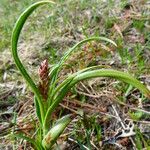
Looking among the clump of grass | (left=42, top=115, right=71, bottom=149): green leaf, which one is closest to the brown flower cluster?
the clump of grass

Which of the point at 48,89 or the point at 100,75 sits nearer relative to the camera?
the point at 100,75

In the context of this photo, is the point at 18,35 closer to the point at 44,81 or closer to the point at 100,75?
the point at 44,81

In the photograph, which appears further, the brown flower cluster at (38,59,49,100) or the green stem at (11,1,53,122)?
the brown flower cluster at (38,59,49,100)

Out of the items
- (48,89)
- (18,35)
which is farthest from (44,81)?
(18,35)

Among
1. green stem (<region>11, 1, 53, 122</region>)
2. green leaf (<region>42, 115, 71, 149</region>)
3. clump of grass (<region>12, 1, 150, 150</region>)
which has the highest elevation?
green stem (<region>11, 1, 53, 122</region>)

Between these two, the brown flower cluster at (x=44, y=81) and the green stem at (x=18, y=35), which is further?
the brown flower cluster at (x=44, y=81)

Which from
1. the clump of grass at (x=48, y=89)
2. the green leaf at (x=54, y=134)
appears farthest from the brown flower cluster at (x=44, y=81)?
the green leaf at (x=54, y=134)

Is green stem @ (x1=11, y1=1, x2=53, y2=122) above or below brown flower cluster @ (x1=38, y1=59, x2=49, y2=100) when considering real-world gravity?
above

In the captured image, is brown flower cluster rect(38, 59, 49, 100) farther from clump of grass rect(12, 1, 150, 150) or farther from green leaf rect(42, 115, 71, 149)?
green leaf rect(42, 115, 71, 149)

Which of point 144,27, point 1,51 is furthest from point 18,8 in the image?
point 144,27

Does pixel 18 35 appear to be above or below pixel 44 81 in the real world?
above

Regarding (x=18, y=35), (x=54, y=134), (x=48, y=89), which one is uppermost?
(x=18, y=35)

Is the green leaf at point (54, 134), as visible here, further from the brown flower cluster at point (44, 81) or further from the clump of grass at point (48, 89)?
the brown flower cluster at point (44, 81)
